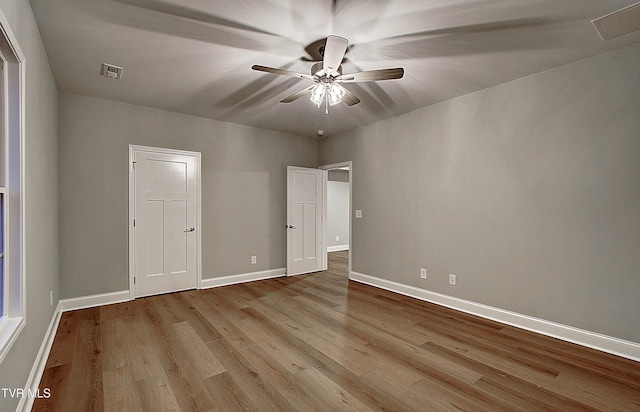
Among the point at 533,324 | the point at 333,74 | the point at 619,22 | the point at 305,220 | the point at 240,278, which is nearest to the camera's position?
the point at 619,22

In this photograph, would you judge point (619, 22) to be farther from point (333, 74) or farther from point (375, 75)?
point (333, 74)

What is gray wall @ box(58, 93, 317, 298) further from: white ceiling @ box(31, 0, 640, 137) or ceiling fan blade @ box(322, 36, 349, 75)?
ceiling fan blade @ box(322, 36, 349, 75)

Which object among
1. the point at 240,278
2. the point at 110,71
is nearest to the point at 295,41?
the point at 110,71

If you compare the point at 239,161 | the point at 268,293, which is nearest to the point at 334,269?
the point at 268,293

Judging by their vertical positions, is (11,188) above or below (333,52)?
below

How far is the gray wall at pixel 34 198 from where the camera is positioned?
1712 millimetres

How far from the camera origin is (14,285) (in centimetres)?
176

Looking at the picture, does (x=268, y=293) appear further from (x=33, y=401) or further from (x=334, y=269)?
(x=33, y=401)

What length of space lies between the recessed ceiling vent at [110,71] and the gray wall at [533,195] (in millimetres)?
3481

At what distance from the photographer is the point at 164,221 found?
433 centimetres

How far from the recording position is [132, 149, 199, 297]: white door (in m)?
4.13

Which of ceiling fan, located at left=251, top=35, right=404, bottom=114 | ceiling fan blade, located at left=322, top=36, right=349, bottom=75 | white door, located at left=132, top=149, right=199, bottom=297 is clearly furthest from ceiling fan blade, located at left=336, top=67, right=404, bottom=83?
white door, located at left=132, top=149, right=199, bottom=297

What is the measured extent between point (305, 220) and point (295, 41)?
3568mm

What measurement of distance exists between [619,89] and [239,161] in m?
4.63
